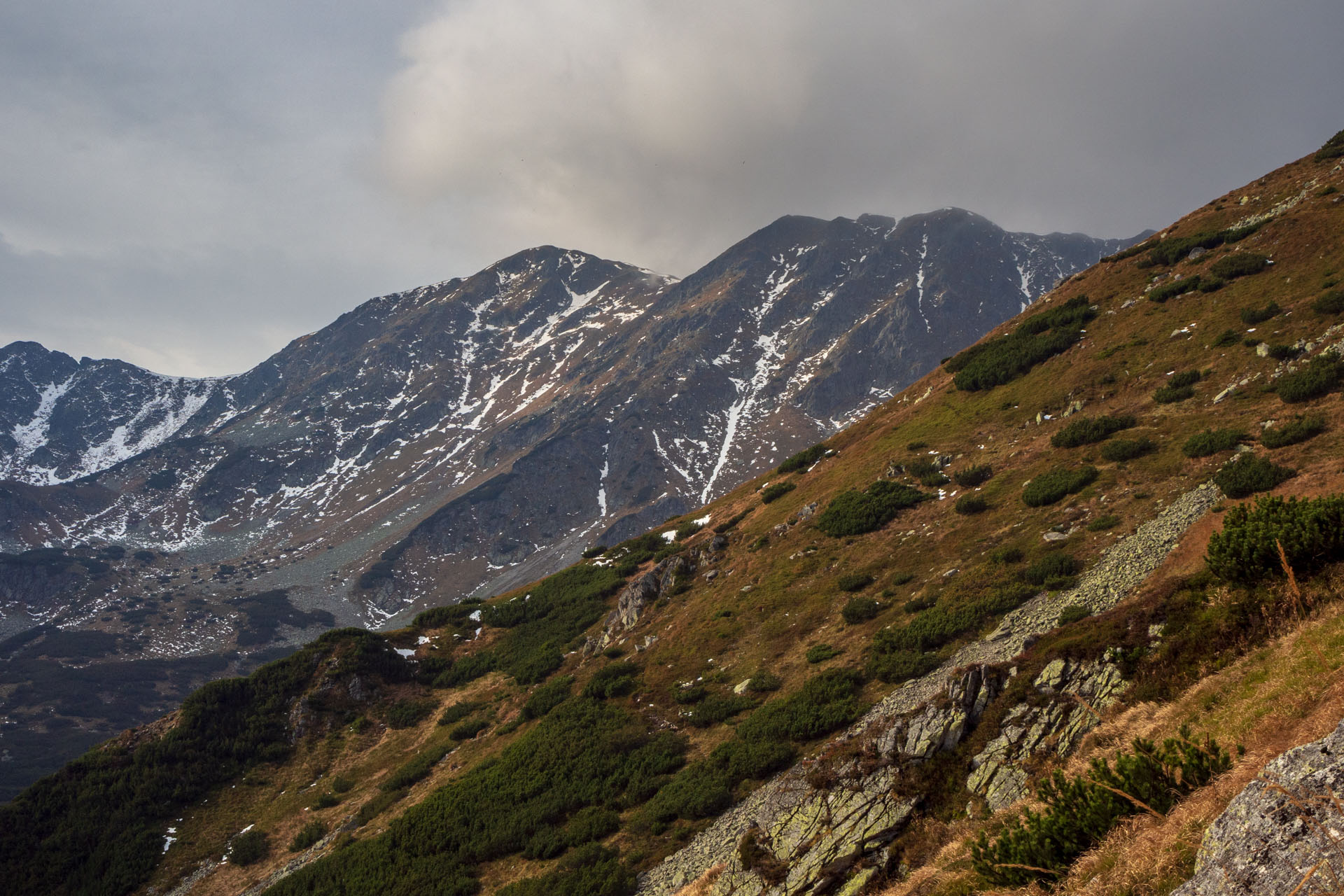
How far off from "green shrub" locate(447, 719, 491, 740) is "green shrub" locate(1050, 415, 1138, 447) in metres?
41.5

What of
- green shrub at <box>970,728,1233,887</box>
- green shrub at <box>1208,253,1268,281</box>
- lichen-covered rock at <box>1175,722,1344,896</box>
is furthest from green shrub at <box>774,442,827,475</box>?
lichen-covered rock at <box>1175,722,1344,896</box>

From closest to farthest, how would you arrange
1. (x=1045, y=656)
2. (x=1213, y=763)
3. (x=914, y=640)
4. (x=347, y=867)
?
(x=1213, y=763), (x=1045, y=656), (x=914, y=640), (x=347, y=867)

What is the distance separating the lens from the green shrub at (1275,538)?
1419 centimetres

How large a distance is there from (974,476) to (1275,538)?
1070 inches

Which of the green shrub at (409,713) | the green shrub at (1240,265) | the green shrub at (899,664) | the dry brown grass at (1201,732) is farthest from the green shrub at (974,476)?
the green shrub at (409,713)

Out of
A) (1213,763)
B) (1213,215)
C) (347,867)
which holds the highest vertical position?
(1213,215)

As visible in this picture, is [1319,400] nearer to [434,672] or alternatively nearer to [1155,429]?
[1155,429]

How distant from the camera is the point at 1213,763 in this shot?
9055 millimetres

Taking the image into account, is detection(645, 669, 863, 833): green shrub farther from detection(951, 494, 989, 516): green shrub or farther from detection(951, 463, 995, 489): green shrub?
detection(951, 463, 995, 489): green shrub

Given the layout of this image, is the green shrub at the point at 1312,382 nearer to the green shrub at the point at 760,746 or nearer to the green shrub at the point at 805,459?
the green shrub at the point at 760,746

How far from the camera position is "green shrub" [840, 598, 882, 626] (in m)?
33.2

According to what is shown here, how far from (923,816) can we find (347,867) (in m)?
29.2

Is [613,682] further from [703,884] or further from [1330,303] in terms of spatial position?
[1330,303]

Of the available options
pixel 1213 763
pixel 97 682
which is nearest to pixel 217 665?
pixel 97 682
